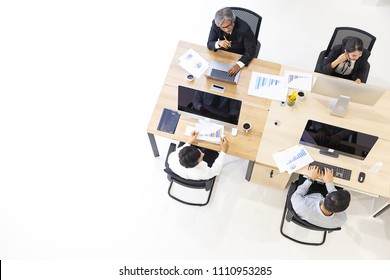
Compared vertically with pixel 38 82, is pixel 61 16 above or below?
above

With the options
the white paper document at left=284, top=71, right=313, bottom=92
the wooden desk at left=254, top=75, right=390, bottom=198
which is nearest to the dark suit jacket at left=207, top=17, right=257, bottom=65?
the white paper document at left=284, top=71, right=313, bottom=92

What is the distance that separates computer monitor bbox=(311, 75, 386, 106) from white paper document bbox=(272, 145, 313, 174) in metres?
0.57

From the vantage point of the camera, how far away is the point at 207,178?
3.10 metres

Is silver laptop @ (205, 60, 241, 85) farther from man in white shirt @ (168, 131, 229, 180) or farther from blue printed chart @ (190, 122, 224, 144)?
man in white shirt @ (168, 131, 229, 180)

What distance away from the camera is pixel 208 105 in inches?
120

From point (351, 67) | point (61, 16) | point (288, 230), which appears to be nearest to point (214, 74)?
A: point (351, 67)

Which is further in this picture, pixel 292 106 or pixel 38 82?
pixel 38 82

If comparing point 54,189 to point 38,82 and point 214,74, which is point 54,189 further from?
point 214,74

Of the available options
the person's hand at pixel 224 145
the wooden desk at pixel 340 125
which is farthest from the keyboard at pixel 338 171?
the person's hand at pixel 224 145

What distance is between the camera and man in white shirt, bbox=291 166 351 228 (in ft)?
8.65

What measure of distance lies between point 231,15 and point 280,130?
3.98 ft

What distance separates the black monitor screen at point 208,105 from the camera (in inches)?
118

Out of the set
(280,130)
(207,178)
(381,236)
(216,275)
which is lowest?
(216,275)

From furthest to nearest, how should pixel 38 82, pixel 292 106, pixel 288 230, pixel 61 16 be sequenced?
pixel 61 16 → pixel 38 82 → pixel 288 230 → pixel 292 106
